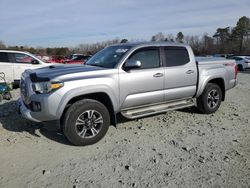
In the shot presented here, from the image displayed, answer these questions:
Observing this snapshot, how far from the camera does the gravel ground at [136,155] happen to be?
3732 mm

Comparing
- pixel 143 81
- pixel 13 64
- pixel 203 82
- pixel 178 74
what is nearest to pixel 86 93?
pixel 143 81

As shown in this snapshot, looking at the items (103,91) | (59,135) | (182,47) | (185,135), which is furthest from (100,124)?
(182,47)

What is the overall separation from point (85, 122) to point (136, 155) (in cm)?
110

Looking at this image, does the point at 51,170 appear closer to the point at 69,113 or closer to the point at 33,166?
the point at 33,166

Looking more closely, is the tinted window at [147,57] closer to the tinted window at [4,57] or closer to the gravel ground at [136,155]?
the gravel ground at [136,155]

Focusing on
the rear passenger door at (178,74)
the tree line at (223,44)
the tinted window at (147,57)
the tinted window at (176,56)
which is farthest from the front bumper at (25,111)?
the tree line at (223,44)

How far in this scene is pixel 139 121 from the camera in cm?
636

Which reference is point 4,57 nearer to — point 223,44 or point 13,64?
point 13,64

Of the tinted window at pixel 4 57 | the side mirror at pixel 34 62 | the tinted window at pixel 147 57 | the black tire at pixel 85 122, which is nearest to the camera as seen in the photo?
the black tire at pixel 85 122

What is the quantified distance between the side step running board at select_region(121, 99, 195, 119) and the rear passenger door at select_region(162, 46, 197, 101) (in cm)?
14

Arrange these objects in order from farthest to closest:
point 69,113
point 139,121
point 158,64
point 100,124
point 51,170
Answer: point 139,121 < point 158,64 < point 100,124 < point 69,113 < point 51,170

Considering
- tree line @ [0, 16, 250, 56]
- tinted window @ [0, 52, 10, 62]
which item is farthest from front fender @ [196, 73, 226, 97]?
tree line @ [0, 16, 250, 56]

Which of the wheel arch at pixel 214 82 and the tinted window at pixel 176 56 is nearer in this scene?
the tinted window at pixel 176 56

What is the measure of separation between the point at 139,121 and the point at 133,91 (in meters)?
1.09
